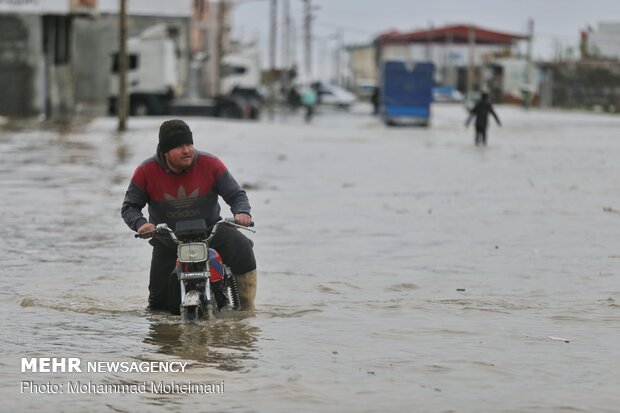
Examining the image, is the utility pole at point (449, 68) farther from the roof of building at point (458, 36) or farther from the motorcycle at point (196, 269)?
the motorcycle at point (196, 269)

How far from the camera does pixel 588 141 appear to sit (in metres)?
44.4

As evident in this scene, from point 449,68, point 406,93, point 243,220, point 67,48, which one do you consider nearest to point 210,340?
point 243,220

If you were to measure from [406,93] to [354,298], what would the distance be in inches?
1880

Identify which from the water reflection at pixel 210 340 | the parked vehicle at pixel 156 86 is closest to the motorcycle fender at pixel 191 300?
the water reflection at pixel 210 340

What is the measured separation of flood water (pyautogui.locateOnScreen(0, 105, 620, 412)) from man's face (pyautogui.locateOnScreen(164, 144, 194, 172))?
1.03 meters

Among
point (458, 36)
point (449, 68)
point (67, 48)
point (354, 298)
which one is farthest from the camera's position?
point (458, 36)

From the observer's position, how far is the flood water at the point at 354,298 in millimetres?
7941

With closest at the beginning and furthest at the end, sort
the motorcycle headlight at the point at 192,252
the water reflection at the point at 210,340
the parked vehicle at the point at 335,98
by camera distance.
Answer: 1. the water reflection at the point at 210,340
2. the motorcycle headlight at the point at 192,252
3. the parked vehicle at the point at 335,98

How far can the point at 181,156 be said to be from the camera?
930cm

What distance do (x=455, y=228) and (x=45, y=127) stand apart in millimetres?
31603

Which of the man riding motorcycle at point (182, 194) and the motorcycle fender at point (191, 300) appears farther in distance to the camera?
the man riding motorcycle at point (182, 194)

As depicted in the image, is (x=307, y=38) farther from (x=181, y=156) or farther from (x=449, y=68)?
(x=181, y=156)

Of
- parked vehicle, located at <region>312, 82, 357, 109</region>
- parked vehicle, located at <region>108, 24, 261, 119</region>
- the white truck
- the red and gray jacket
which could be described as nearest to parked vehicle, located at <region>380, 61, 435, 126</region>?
parked vehicle, located at <region>108, 24, 261, 119</region>

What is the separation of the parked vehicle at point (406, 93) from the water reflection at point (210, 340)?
161ft
